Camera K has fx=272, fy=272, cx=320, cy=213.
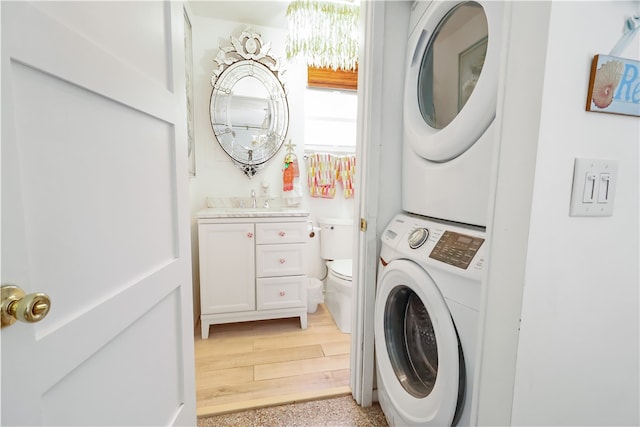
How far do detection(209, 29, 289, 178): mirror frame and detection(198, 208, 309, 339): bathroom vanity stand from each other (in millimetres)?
559

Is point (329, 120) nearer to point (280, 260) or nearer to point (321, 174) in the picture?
point (321, 174)

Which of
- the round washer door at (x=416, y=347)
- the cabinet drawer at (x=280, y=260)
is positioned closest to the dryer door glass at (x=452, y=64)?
the round washer door at (x=416, y=347)

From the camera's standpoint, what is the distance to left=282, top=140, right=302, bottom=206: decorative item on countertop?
2.26 m

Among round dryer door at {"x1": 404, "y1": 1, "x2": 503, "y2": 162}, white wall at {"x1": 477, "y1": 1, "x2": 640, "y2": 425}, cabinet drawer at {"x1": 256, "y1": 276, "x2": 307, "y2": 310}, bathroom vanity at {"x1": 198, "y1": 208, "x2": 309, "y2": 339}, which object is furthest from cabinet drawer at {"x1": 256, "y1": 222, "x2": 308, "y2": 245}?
white wall at {"x1": 477, "y1": 1, "x2": 640, "y2": 425}

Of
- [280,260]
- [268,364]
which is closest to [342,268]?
[280,260]

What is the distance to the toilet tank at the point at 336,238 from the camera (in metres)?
2.31

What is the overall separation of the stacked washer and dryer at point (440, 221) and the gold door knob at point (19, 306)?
2.65 feet

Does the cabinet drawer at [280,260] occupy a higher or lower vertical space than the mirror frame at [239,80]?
lower

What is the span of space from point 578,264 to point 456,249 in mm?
269

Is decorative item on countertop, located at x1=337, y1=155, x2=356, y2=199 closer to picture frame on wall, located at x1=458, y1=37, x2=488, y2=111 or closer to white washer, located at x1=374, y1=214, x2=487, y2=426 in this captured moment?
white washer, located at x1=374, y1=214, x2=487, y2=426

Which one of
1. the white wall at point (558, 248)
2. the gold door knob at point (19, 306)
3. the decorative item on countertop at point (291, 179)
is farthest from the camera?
the decorative item on countertop at point (291, 179)

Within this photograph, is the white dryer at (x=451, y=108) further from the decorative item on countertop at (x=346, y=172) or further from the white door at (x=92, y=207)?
the decorative item on countertop at (x=346, y=172)

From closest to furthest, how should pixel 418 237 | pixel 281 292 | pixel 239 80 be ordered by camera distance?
pixel 418 237, pixel 281 292, pixel 239 80

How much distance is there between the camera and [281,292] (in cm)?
199
